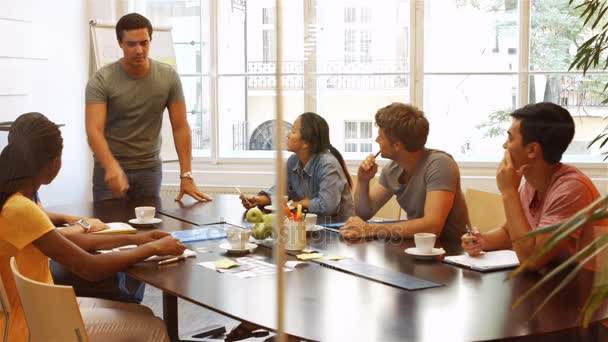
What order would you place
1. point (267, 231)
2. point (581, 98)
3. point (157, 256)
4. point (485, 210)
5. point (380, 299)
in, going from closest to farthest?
point (380, 299) → point (157, 256) → point (267, 231) → point (485, 210) → point (581, 98)

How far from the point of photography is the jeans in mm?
3416

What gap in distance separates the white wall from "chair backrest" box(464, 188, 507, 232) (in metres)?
2.78

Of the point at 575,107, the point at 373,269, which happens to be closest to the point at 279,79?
the point at 373,269

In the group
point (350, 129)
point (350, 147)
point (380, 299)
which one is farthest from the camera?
point (350, 129)

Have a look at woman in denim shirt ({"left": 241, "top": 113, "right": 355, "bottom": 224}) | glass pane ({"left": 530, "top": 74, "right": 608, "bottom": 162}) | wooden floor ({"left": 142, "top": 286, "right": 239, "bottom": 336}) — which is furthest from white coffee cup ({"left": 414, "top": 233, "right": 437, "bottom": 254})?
glass pane ({"left": 530, "top": 74, "right": 608, "bottom": 162})

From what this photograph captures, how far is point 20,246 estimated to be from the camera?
77.5 inches

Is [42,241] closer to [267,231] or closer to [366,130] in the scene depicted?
[267,231]

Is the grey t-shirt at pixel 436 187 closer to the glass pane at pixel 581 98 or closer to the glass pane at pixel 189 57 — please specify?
the glass pane at pixel 581 98

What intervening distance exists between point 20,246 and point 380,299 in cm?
89

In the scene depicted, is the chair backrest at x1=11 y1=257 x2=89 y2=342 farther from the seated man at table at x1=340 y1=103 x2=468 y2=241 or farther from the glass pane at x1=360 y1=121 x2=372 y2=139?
the glass pane at x1=360 y1=121 x2=372 y2=139

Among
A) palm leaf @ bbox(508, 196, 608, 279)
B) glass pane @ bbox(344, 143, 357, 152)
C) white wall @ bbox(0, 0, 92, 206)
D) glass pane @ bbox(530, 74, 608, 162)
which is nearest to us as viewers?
palm leaf @ bbox(508, 196, 608, 279)

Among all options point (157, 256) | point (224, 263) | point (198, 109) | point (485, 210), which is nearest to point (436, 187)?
point (485, 210)

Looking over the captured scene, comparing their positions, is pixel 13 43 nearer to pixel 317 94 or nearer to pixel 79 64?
pixel 79 64

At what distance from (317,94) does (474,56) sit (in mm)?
999
